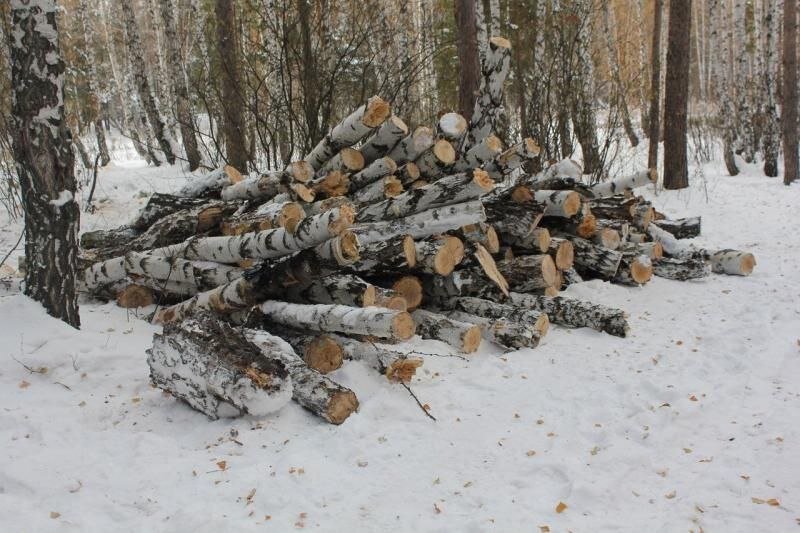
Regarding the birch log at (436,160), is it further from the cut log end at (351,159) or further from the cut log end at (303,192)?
the cut log end at (303,192)

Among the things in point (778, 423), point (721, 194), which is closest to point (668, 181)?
point (721, 194)

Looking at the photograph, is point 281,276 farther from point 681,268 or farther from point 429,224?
point 681,268

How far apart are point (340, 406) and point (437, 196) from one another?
6.74 feet

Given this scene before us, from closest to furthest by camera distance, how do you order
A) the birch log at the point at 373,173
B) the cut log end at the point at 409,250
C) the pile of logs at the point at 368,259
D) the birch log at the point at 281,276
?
1. the pile of logs at the point at 368,259
2. the birch log at the point at 281,276
3. the cut log end at the point at 409,250
4. the birch log at the point at 373,173

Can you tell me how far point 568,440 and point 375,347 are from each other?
1.35 m

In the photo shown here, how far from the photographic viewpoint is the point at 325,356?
→ 372cm

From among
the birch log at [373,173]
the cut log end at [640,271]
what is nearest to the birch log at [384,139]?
the birch log at [373,173]

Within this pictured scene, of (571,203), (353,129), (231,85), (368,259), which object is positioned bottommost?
(368,259)

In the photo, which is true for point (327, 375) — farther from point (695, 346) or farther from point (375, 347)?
point (695, 346)

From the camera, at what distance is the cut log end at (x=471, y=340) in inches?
164

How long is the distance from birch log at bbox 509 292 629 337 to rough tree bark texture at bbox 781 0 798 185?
32.3ft

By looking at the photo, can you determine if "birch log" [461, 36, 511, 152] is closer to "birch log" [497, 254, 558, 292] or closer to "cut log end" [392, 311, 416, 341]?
"birch log" [497, 254, 558, 292]

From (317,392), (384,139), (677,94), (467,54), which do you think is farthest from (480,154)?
(677,94)

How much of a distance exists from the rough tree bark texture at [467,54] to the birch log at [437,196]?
15.4ft
